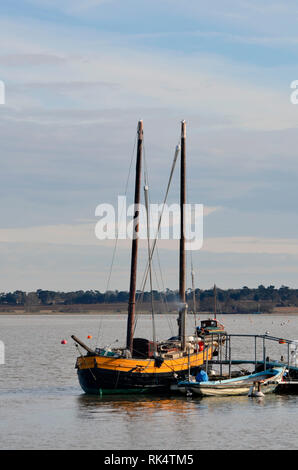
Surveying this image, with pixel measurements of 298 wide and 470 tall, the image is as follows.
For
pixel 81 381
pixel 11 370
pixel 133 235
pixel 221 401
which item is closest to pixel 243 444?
pixel 221 401

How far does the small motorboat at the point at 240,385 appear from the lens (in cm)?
5659

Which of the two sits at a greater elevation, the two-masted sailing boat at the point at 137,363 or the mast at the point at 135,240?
the mast at the point at 135,240

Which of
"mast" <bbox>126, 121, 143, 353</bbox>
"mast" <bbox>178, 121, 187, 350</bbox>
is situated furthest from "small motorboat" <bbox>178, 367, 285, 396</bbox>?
"mast" <bbox>178, 121, 187, 350</bbox>

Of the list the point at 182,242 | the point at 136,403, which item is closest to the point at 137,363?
the point at 136,403

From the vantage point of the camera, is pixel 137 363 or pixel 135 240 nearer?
pixel 137 363

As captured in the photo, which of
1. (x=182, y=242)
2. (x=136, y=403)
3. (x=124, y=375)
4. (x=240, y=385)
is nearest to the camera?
(x=136, y=403)

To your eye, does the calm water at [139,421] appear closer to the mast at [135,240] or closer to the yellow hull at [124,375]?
the yellow hull at [124,375]

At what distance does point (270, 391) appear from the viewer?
2375 inches

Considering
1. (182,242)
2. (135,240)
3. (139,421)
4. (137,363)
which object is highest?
(182,242)

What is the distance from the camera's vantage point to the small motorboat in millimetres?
56594

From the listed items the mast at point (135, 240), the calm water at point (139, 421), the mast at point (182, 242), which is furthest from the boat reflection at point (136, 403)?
the mast at point (182, 242)

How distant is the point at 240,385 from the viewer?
58.7 m

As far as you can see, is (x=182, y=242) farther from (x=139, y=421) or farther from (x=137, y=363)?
(x=139, y=421)

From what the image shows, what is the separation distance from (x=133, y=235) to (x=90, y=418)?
18.7 metres
